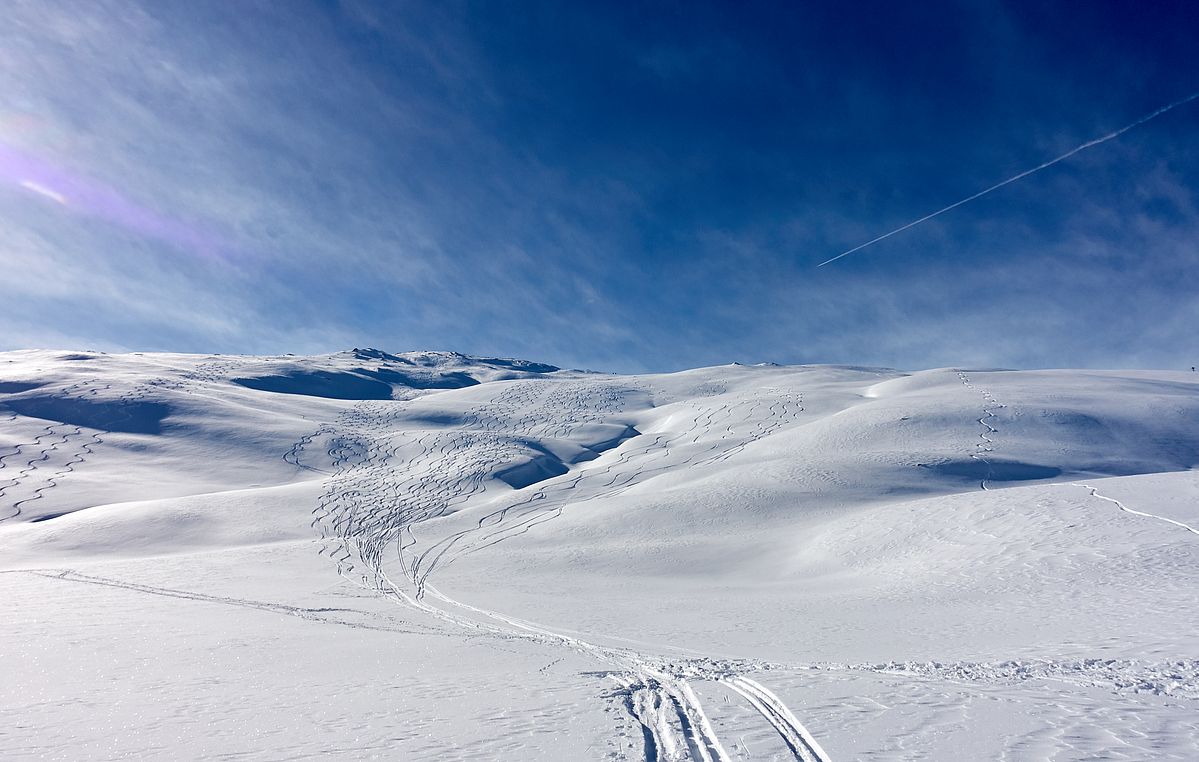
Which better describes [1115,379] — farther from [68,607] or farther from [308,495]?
[68,607]

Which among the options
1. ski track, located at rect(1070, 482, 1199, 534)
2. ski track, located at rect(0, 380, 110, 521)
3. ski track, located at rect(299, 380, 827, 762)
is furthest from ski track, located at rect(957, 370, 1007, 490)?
ski track, located at rect(0, 380, 110, 521)

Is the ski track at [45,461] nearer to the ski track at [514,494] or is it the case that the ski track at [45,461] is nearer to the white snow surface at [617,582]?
the white snow surface at [617,582]

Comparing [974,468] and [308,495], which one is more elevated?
[974,468]

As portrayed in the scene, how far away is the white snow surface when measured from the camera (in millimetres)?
8461

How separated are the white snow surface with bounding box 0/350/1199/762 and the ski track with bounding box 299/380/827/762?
6.6 inches

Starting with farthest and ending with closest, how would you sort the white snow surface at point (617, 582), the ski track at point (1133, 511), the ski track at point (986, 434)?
the ski track at point (986, 434), the ski track at point (1133, 511), the white snow surface at point (617, 582)

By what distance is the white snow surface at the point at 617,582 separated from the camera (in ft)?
27.8

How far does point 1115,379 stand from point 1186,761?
6878 centimetres

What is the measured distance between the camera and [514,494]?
129 ft

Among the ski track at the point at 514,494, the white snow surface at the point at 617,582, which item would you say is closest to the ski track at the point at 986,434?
the white snow surface at the point at 617,582

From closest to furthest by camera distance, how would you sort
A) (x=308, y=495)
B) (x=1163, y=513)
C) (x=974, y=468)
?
(x=1163, y=513), (x=974, y=468), (x=308, y=495)

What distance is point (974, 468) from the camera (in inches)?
1384

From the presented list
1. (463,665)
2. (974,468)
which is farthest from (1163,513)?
(463,665)

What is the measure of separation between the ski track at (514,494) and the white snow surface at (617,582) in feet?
0.55
